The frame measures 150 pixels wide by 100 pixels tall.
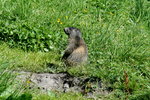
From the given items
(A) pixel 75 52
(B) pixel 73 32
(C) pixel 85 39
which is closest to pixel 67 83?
(A) pixel 75 52

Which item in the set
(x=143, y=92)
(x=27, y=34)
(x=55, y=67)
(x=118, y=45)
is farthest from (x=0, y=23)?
(x=143, y=92)

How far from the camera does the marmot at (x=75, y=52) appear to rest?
716 cm

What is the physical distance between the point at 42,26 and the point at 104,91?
7.36ft

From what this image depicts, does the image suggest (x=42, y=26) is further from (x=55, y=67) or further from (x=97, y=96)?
(x=97, y=96)

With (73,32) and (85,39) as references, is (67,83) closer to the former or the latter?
(73,32)

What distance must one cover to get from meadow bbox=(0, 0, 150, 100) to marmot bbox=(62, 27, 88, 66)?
13 centimetres

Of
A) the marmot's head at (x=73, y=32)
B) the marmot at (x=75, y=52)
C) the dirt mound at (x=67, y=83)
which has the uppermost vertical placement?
the marmot's head at (x=73, y=32)

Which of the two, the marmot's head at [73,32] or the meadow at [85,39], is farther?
the marmot's head at [73,32]

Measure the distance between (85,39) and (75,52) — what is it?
1228 millimetres

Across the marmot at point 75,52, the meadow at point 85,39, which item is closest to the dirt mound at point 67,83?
the meadow at point 85,39

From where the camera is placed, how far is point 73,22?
912cm

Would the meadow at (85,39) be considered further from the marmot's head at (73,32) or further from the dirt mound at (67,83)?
the marmot's head at (73,32)

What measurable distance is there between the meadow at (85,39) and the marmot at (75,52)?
134 mm

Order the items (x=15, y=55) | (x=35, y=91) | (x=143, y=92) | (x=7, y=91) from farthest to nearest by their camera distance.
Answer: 1. (x=15, y=55)
2. (x=143, y=92)
3. (x=35, y=91)
4. (x=7, y=91)
